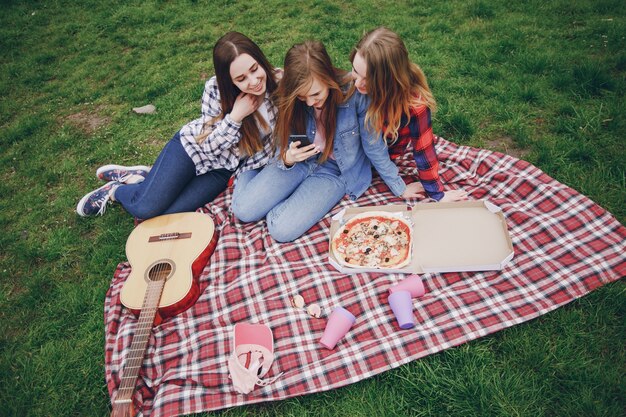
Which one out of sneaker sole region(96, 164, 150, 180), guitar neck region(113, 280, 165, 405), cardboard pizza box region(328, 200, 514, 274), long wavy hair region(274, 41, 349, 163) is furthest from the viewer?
sneaker sole region(96, 164, 150, 180)

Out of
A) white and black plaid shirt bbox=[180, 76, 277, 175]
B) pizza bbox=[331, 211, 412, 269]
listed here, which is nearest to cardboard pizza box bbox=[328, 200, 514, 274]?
pizza bbox=[331, 211, 412, 269]

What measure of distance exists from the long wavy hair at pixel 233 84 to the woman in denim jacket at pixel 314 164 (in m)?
0.21

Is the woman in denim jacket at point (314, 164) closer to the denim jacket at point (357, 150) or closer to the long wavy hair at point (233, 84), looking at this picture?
the denim jacket at point (357, 150)

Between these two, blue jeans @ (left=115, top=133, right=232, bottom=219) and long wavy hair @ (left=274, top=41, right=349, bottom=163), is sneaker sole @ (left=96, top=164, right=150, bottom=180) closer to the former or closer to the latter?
blue jeans @ (left=115, top=133, right=232, bottom=219)

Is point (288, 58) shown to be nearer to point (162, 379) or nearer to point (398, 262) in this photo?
point (398, 262)

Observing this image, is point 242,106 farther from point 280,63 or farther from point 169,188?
point 280,63

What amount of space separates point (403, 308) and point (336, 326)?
1.50ft

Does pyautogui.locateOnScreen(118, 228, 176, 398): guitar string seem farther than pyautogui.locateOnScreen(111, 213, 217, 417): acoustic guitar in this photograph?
No

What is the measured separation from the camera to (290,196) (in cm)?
349

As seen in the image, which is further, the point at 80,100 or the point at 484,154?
the point at 80,100

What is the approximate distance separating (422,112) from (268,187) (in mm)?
1406

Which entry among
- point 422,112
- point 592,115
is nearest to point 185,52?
point 422,112

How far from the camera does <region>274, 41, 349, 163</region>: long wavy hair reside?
8.93 feet

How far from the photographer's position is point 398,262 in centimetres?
293
